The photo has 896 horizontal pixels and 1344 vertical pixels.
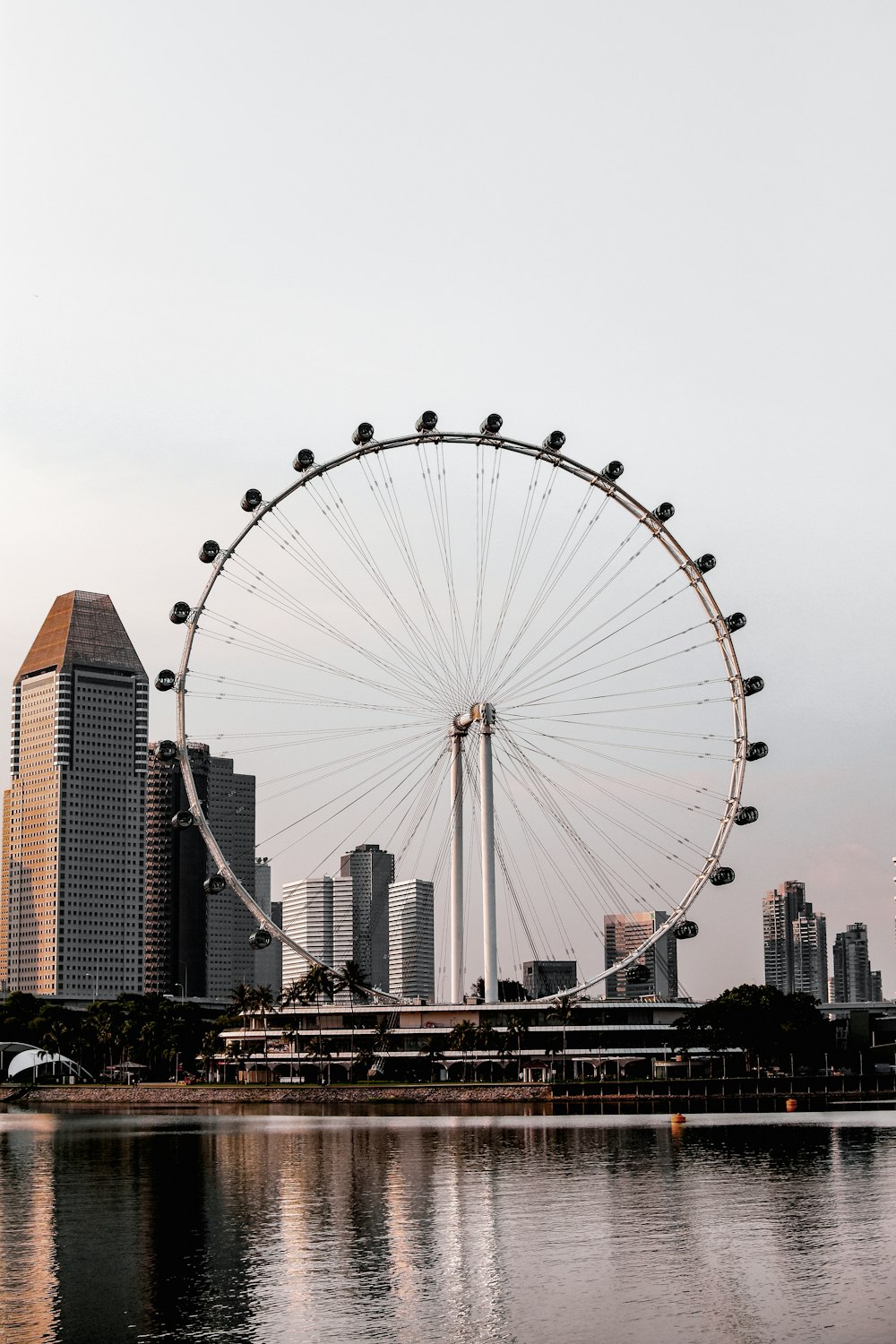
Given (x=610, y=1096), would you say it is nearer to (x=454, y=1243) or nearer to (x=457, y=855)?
(x=457, y=855)

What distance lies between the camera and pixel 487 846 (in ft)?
489

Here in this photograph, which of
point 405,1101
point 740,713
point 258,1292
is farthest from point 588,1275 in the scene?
point 405,1101

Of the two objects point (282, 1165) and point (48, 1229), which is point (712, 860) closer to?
point (282, 1165)

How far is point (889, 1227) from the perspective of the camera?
6594 cm

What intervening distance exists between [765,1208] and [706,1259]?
15563 mm

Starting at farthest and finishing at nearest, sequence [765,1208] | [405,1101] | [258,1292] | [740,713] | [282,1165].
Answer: [405,1101] → [740,713] → [282,1165] → [765,1208] → [258,1292]

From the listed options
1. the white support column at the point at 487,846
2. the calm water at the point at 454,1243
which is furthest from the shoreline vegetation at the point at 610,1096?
the calm water at the point at 454,1243

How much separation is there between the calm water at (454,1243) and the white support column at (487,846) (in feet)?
129

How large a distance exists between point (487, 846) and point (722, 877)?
2513 centimetres

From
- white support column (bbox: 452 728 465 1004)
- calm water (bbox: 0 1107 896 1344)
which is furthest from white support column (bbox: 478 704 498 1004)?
calm water (bbox: 0 1107 896 1344)

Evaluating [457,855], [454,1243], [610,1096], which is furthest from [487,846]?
[454,1243]

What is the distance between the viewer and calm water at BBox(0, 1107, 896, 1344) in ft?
155

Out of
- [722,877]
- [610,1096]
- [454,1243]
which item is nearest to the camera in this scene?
[454,1243]

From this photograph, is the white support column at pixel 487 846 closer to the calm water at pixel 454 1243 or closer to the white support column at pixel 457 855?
the white support column at pixel 457 855
